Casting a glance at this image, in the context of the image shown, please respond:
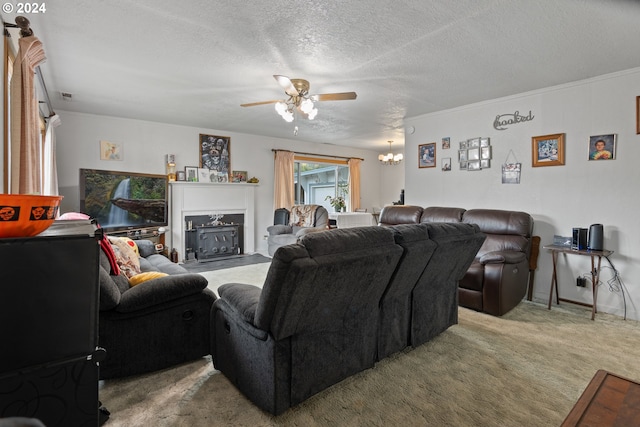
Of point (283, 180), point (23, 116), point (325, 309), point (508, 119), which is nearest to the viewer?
point (325, 309)

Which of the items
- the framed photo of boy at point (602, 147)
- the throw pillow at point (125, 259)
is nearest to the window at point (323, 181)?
the throw pillow at point (125, 259)

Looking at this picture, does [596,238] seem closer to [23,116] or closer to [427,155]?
[427,155]

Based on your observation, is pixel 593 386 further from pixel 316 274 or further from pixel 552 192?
pixel 552 192

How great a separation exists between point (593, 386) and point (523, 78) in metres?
3.26

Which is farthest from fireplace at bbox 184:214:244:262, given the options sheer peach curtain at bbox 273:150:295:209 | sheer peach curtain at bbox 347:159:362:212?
sheer peach curtain at bbox 347:159:362:212

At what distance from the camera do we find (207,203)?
5.96 metres

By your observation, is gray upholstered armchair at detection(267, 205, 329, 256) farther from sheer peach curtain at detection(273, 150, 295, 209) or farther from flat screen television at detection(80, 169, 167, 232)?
flat screen television at detection(80, 169, 167, 232)

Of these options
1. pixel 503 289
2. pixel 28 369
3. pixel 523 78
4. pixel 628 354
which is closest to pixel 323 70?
pixel 523 78

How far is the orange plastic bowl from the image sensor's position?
925mm

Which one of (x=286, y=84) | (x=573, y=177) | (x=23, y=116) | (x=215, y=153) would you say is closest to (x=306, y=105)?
(x=286, y=84)

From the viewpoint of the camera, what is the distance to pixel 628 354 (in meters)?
2.39

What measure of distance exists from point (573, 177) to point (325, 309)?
11.7 feet

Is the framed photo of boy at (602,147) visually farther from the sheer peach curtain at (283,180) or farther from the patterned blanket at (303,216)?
the sheer peach curtain at (283,180)

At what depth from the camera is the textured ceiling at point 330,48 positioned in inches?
84.8
